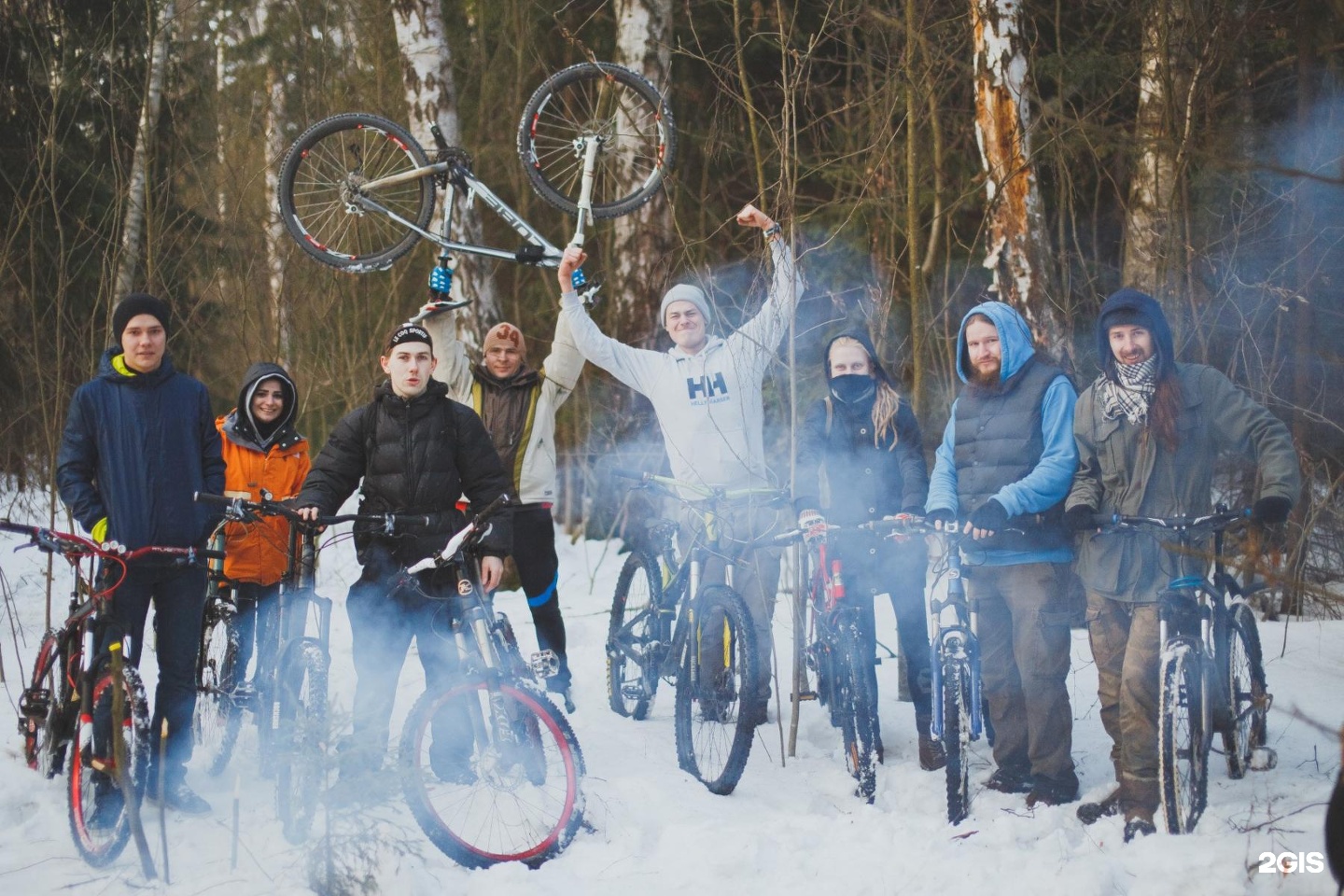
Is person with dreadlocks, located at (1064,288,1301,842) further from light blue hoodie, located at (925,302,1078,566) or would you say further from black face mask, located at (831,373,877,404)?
black face mask, located at (831,373,877,404)

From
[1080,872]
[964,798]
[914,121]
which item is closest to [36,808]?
[964,798]

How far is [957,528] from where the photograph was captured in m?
4.51

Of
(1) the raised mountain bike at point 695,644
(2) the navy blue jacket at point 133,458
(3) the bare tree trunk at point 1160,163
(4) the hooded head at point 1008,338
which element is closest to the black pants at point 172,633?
(2) the navy blue jacket at point 133,458

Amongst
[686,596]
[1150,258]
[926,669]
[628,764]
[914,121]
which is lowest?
[628,764]

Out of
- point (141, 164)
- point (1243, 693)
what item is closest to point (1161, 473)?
point (1243, 693)

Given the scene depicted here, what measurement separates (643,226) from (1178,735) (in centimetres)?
604

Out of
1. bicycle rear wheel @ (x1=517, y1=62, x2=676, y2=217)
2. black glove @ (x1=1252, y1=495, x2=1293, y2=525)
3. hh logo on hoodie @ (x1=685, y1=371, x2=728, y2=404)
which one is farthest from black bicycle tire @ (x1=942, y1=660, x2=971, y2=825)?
bicycle rear wheel @ (x1=517, y1=62, x2=676, y2=217)

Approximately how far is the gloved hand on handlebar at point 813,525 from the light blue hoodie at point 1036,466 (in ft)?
1.43

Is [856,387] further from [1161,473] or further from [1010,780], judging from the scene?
[1010,780]

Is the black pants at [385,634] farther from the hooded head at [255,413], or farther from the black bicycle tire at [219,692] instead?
the hooded head at [255,413]

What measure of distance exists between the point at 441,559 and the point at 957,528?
1974 millimetres

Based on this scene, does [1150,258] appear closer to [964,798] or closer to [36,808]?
[964,798]

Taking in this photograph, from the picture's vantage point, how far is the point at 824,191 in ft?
40.0

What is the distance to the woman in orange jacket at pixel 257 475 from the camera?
212 inches
